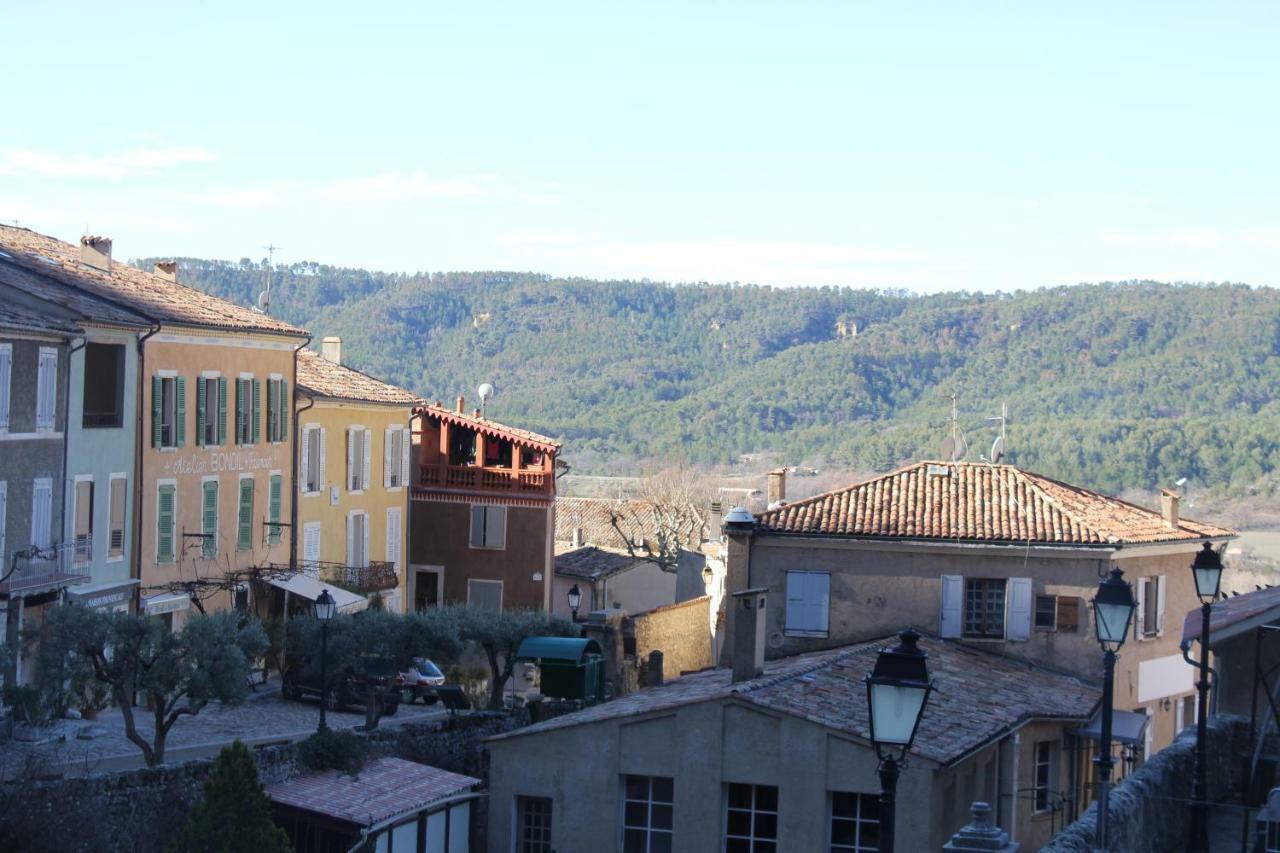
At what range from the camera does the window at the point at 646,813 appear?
25766mm

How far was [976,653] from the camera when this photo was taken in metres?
33.9

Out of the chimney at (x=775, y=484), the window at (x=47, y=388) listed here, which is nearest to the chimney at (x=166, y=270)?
the window at (x=47, y=388)

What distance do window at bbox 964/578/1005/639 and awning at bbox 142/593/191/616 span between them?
1568cm

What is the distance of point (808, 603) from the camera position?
34469 mm

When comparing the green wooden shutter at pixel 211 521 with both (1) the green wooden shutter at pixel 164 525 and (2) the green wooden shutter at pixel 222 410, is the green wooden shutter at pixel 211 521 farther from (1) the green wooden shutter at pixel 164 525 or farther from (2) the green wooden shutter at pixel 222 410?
(1) the green wooden shutter at pixel 164 525

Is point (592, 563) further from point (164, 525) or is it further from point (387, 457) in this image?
point (164, 525)

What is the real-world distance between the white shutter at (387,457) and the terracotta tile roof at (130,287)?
307 inches

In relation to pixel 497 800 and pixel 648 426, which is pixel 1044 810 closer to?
pixel 497 800

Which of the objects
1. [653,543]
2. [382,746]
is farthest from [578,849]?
[653,543]

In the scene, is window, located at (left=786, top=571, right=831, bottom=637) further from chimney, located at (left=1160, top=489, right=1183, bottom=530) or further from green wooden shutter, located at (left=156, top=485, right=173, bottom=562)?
green wooden shutter, located at (left=156, top=485, right=173, bottom=562)

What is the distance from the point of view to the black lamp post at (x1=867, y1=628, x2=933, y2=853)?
10820 millimetres

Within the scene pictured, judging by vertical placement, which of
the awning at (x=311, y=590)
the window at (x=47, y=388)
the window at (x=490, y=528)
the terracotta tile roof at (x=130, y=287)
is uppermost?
the terracotta tile roof at (x=130, y=287)

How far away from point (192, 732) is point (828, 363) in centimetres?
12323

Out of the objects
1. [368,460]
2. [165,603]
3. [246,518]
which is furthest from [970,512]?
[368,460]
